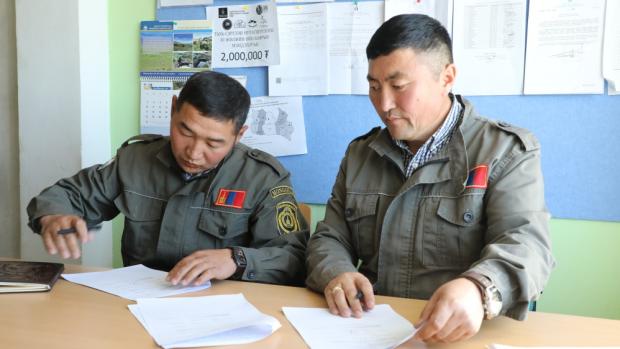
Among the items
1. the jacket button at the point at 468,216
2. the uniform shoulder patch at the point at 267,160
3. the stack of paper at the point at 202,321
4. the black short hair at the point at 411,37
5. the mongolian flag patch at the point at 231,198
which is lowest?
the stack of paper at the point at 202,321

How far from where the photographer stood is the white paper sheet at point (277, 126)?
2.08m

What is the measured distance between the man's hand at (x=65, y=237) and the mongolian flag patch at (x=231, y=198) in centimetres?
40

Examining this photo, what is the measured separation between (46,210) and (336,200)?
2.69ft

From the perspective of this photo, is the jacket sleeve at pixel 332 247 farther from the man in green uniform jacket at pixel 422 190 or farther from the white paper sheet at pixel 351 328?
the white paper sheet at pixel 351 328

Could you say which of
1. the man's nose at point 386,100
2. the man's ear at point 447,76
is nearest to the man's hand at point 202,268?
the man's nose at point 386,100

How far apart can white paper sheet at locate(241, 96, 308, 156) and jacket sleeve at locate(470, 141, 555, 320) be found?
36.7 inches

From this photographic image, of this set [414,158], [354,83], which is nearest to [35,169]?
[354,83]

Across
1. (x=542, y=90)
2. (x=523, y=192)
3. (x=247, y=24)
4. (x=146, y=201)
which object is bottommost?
(x=146, y=201)

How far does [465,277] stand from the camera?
1.02m

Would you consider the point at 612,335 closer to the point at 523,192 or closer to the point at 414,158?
the point at 523,192

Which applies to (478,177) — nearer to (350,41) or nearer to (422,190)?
(422,190)

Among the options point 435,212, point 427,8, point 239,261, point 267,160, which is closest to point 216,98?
point 267,160

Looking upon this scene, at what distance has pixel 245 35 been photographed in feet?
6.97

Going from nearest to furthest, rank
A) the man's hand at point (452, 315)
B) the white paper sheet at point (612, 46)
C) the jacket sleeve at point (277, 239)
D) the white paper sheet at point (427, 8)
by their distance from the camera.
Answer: the man's hand at point (452, 315), the jacket sleeve at point (277, 239), the white paper sheet at point (612, 46), the white paper sheet at point (427, 8)
